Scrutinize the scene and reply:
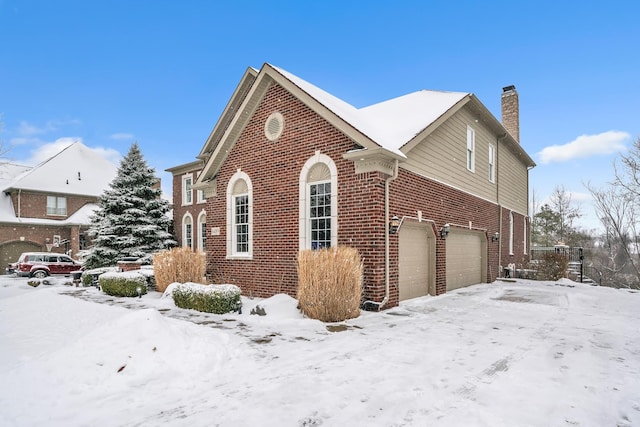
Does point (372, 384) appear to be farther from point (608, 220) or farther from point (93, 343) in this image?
point (608, 220)

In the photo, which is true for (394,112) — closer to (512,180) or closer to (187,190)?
(512,180)

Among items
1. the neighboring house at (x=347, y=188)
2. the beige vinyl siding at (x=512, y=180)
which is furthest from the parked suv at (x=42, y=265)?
the beige vinyl siding at (x=512, y=180)

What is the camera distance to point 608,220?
76.1 ft

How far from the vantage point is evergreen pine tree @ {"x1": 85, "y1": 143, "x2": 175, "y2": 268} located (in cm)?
2111

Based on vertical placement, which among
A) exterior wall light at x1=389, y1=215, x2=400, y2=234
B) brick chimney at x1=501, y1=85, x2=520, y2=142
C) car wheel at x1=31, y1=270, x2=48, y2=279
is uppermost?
brick chimney at x1=501, y1=85, x2=520, y2=142

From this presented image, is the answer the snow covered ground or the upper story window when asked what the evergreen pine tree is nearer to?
the upper story window

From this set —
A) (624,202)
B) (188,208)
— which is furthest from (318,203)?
(624,202)

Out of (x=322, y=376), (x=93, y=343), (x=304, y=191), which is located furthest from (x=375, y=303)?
(x=93, y=343)

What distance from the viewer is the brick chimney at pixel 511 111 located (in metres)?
20.5

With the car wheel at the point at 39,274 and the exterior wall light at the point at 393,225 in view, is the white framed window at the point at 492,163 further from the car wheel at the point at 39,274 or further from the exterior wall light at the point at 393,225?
the car wheel at the point at 39,274

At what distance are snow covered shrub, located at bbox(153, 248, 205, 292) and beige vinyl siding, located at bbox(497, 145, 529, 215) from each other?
14228mm

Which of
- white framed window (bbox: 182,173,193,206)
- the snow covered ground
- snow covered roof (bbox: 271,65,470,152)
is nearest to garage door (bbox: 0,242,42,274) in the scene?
white framed window (bbox: 182,173,193,206)

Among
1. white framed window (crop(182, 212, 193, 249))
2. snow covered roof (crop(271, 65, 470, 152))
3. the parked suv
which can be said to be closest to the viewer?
snow covered roof (crop(271, 65, 470, 152))

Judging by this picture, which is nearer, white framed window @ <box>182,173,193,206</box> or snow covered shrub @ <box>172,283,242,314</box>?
snow covered shrub @ <box>172,283,242,314</box>
